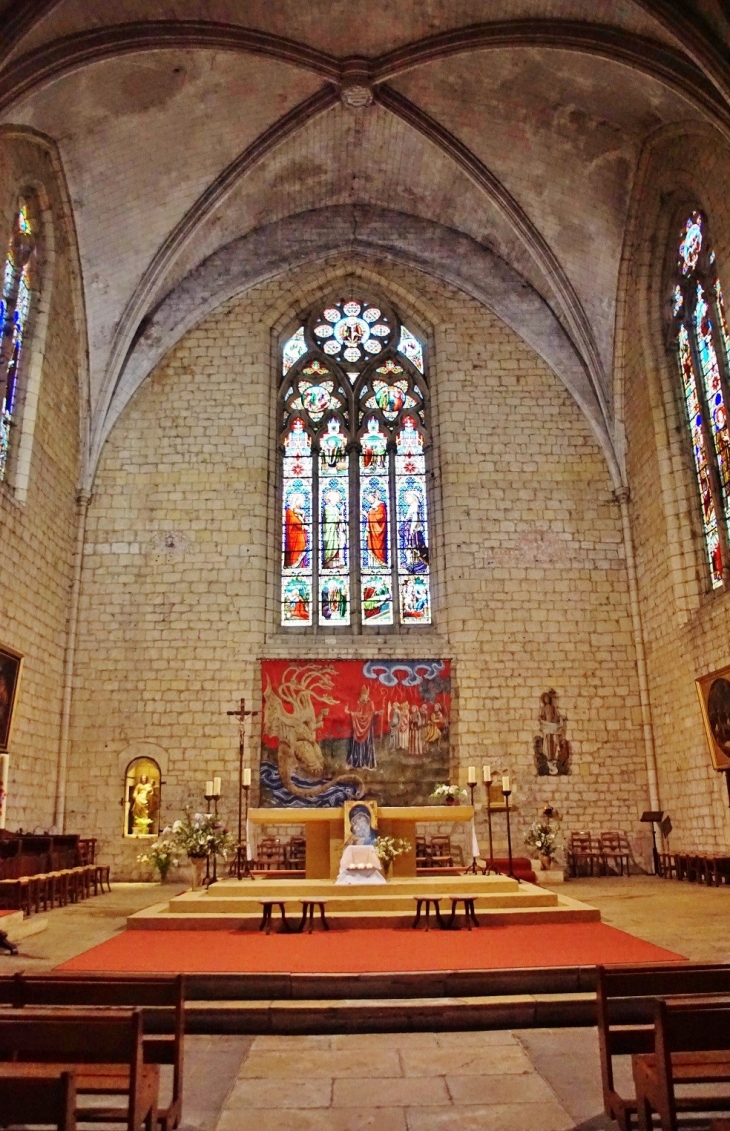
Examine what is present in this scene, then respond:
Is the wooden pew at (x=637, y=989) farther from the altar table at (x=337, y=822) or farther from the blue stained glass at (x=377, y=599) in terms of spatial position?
the blue stained glass at (x=377, y=599)

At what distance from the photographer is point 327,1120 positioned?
143 inches

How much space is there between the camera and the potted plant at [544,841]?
12.7 metres

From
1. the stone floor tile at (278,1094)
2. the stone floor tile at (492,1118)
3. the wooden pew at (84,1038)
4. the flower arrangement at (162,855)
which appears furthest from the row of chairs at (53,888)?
the wooden pew at (84,1038)

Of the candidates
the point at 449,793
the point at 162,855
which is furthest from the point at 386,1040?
the point at 162,855

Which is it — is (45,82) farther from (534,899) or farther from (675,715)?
(675,715)

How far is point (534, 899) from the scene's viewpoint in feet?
27.6

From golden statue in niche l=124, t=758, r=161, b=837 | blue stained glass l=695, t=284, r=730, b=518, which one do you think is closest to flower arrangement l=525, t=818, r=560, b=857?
blue stained glass l=695, t=284, r=730, b=518

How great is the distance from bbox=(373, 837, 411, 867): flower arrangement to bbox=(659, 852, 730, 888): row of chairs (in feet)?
14.8

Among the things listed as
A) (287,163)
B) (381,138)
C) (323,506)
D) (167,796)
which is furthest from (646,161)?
(167,796)

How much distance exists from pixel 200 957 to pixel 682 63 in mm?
11181

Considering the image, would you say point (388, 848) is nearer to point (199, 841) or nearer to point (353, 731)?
point (199, 841)

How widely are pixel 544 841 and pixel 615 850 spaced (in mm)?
1837

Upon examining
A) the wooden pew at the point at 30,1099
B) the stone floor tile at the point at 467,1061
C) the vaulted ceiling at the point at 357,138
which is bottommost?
the stone floor tile at the point at 467,1061

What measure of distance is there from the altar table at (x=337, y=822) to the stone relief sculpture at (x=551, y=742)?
4775mm
